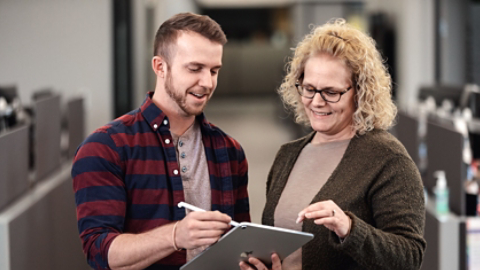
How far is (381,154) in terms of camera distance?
180 cm

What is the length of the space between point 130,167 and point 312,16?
35.9 feet

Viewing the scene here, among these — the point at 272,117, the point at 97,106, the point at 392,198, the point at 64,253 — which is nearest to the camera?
the point at 392,198

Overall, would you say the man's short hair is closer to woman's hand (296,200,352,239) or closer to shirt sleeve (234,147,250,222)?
shirt sleeve (234,147,250,222)

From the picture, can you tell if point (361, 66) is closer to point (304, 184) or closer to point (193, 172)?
point (304, 184)

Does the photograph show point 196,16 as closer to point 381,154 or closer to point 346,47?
point 346,47

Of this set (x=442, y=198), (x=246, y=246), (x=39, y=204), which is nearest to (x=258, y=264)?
(x=246, y=246)

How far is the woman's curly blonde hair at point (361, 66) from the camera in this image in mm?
1854

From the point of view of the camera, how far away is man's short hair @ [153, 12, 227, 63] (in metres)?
1.82

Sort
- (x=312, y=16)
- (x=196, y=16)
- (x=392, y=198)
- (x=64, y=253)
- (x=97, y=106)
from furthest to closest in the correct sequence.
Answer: (x=312, y=16)
(x=97, y=106)
(x=64, y=253)
(x=196, y=16)
(x=392, y=198)

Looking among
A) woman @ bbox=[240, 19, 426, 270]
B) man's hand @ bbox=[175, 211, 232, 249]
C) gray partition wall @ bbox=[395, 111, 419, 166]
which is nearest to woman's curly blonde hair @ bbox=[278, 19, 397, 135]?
woman @ bbox=[240, 19, 426, 270]

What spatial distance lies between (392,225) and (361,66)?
1.55 feet

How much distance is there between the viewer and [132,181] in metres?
1.78

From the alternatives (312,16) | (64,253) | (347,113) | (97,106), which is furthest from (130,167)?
(312,16)

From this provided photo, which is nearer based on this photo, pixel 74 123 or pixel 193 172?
pixel 193 172
